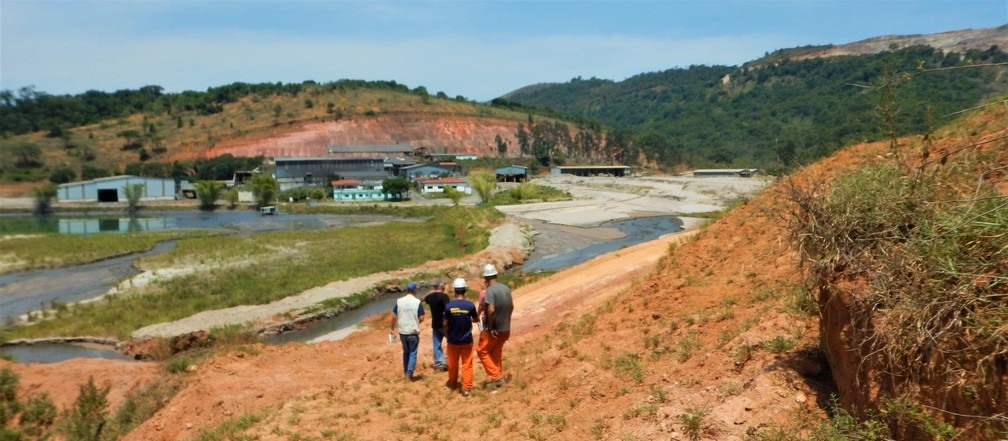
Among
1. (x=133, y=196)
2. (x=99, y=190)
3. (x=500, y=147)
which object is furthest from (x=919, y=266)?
(x=500, y=147)

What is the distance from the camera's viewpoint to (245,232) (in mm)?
47531

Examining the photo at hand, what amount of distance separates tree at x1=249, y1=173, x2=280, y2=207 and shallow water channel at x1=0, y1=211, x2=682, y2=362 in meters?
14.2

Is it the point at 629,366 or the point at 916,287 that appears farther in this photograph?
the point at 629,366

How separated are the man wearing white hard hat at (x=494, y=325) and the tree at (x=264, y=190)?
71.8m

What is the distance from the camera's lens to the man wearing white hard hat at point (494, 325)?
25.6 feet

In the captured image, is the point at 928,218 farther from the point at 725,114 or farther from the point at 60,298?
the point at 725,114

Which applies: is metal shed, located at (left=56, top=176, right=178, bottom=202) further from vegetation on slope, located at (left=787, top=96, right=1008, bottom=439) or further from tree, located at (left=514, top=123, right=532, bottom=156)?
vegetation on slope, located at (left=787, top=96, right=1008, bottom=439)

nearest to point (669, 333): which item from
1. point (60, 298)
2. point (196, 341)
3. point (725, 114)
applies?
point (196, 341)

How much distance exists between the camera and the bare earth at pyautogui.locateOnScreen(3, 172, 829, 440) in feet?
18.3

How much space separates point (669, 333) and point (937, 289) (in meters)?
4.67

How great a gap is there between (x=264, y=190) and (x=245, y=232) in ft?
91.2

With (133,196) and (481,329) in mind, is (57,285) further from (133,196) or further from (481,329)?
(133,196)

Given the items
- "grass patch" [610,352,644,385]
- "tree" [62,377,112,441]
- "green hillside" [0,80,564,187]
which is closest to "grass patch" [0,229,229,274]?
"tree" [62,377,112,441]

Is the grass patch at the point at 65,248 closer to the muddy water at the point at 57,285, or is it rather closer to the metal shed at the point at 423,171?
the muddy water at the point at 57,285
